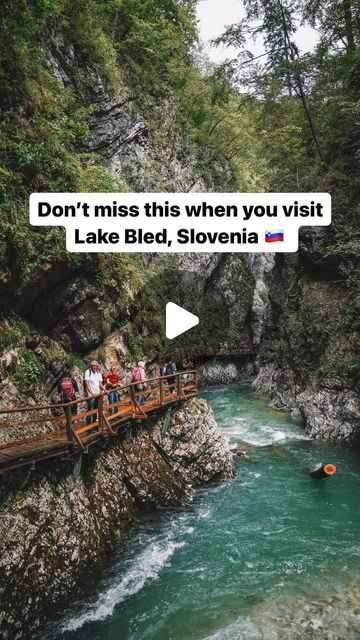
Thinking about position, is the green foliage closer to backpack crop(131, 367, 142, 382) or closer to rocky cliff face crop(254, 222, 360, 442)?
backpack crop(131, 367, 142, 382)

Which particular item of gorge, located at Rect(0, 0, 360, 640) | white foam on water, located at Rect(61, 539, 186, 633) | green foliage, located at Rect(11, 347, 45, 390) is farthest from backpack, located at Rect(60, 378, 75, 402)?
white foam on water, located at Rect(61, 539, 186, 633)

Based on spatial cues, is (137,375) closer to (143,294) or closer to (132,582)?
(132,582)

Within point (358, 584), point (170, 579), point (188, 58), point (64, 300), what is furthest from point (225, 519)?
point (188, 58)

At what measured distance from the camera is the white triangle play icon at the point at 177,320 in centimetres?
2672

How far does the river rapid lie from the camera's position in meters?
7.66

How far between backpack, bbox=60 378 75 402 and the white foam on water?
4.53m

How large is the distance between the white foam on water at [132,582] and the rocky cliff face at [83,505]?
19.8 inches

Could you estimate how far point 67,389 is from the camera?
1159cm

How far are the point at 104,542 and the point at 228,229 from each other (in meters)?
8.99

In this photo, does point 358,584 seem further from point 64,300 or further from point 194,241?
point 64,300

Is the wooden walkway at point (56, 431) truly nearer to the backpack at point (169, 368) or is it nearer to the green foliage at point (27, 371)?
the green foliage at point (27, 371)

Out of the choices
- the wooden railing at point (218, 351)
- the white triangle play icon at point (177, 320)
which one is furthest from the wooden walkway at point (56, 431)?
the wooden railing at point (218, 351)

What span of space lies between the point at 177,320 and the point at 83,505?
20401 millimetres

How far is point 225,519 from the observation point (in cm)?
1180
